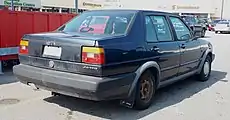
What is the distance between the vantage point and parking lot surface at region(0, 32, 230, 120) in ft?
15.3

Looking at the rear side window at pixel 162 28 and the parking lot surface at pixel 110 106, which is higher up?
the rear side window at pixel 162 28

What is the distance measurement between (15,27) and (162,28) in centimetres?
430

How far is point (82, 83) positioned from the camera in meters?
4.09

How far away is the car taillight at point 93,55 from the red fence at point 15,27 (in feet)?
13.9

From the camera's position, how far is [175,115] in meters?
4.83

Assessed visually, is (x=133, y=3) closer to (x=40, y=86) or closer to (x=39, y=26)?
(x=39, y=26)

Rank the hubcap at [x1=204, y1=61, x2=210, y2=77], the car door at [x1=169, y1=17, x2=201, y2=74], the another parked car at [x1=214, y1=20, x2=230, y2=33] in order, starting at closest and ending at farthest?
the car door at [x1=169, y1=17, x2=201, y2=74], the hubcap at [x1=204, y1=61, x2=210, y2=77], the another parked car at [x1=214, y1=20, x2=230, y2=33]

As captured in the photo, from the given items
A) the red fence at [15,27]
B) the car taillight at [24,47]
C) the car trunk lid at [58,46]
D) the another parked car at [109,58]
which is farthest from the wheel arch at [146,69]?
the red fence at [15,27]

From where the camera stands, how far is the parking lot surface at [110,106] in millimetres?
4648

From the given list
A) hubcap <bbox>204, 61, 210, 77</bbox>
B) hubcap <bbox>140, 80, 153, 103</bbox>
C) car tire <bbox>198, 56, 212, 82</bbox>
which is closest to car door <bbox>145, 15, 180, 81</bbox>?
hubcap <bbox>140, 80, 153, 103</bbox>

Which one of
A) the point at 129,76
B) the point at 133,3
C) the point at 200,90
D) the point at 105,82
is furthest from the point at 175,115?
the point at 133,3

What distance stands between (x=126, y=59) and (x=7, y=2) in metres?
13.0

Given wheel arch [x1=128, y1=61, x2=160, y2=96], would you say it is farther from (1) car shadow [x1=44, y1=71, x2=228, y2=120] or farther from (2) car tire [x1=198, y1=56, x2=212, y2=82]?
(2) car tire [x1=198, y1=56, x2=212, y2=82]

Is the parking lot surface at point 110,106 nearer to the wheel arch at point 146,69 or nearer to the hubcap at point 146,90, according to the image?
the hubcap at point 146,90
